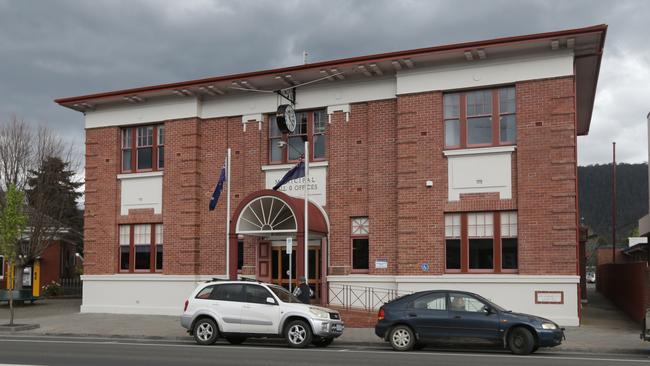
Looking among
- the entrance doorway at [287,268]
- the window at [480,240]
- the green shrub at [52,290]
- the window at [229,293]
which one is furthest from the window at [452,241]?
the green shrub at [52,290]

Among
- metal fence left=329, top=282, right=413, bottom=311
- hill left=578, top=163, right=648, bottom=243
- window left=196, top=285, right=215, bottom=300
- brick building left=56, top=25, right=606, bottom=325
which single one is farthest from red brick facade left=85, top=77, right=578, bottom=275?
hill left=578, top=163, right=648, bottom=243

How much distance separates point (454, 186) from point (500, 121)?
7.90ft

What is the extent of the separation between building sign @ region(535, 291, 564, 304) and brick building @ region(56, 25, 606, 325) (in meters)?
0.03

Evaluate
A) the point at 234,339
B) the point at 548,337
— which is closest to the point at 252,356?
the point at 234,339

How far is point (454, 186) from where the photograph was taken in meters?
21.8

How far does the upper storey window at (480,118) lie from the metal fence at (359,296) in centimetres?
509

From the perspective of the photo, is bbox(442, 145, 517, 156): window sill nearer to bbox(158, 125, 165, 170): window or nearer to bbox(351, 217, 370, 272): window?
bbox(351, 217, 370, 272): window

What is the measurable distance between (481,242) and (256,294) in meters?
7.78

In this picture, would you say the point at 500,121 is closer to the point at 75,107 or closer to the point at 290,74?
the point at 290,74

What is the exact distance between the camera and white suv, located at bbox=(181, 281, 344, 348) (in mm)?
16562

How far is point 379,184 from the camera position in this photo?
76.0 ft

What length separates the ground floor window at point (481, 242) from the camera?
21.1 meters

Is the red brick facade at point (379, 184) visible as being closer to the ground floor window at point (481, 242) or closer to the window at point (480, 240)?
the ground floor window at point (481, 242)

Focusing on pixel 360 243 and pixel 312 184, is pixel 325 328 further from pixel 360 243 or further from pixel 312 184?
pixel 312 184
